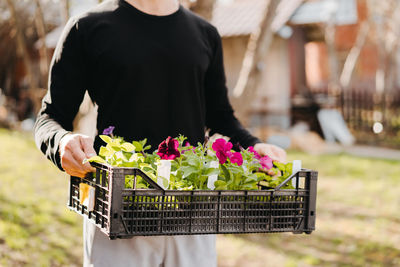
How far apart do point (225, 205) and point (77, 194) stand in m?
0.59

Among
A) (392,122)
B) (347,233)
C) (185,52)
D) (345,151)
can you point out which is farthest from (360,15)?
(185,52)

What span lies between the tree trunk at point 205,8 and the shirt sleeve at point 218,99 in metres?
2.27

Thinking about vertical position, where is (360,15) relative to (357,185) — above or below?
above

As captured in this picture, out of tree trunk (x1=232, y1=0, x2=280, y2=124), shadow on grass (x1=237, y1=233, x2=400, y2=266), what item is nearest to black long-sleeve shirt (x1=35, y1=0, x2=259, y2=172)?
tree trunk (x1=232, y1=0, x2=280, y2=124)

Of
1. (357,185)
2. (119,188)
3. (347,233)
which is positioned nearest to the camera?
(119,188)

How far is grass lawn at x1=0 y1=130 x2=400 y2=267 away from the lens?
541 cm

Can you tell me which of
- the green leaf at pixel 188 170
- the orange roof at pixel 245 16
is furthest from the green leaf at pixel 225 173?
the orange roof at pixel 245 16

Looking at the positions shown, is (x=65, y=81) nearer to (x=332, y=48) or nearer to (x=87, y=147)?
(x=87, y=147)

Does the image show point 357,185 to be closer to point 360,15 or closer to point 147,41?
point 147,41

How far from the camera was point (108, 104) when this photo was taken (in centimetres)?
217

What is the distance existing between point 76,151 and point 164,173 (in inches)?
11.9

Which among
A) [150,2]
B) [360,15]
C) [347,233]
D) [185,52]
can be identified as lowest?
[347,233]

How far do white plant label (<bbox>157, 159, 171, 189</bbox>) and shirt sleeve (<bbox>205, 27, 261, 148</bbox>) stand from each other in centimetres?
75

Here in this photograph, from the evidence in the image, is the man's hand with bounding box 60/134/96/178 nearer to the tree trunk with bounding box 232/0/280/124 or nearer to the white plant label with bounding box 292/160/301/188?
the white plant label with bounding box 292/160/301/188
